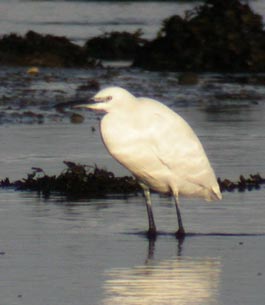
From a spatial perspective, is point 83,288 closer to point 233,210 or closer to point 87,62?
point 233,210

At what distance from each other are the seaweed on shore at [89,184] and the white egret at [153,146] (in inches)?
45.8

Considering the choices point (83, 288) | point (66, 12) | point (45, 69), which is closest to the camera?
point (83, 288)

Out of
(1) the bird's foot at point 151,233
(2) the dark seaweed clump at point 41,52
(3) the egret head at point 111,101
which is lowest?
(1) the bird's foot at point 151,233

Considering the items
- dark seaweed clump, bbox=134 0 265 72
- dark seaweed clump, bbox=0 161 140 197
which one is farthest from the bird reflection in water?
dark seaweed clump, bbox=134 0 265 72

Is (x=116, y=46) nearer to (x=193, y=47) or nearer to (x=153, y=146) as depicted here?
(x=193, y=47)

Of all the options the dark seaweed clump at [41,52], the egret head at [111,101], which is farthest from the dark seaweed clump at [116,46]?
the egret head at [111,101]

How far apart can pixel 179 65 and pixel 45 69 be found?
7.40 ft

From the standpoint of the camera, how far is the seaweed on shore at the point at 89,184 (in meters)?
12.1

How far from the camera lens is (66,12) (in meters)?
37.8

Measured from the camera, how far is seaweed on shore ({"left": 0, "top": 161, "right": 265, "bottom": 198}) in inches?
475

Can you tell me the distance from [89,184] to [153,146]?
65.6 inches

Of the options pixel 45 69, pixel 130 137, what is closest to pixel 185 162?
pixel 130 137

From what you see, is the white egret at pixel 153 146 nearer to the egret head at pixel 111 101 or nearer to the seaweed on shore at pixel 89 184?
the egret head at pixel 111 101

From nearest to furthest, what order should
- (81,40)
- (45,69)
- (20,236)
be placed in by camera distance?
(20,236) < (45,69) < (81,40)
